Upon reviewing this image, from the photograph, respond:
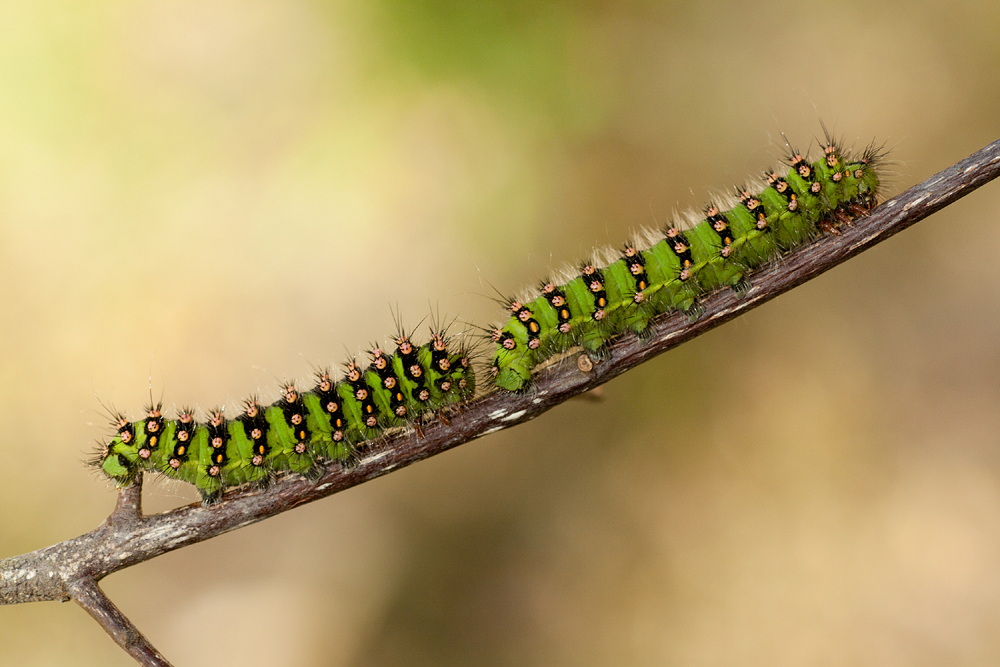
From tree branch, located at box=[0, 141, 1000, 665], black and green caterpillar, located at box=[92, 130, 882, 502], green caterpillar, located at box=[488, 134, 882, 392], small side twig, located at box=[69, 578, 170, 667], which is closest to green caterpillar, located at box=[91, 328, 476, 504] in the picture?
black and green caterpillar, located at box=[92, 130, 882, 502]

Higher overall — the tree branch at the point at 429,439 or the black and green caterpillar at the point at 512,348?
the black and green caterpillar at the point at 512,348

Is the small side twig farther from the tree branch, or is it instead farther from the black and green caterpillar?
the black and green caterpillar

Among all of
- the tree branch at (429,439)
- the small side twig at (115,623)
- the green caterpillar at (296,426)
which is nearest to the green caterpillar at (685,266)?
the tree branch at (429,439)

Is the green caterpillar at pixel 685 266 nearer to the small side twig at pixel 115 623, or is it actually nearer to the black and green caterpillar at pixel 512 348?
the black and green caterpillar at pixel 512 348

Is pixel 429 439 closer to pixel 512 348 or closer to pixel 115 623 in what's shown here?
pixel 512 348

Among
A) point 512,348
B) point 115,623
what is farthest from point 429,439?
point 115,623

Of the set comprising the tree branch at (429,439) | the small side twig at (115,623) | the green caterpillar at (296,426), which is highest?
the green caterpillar at (296,426)
